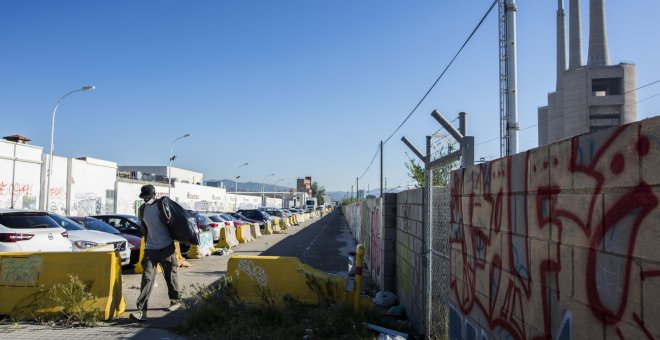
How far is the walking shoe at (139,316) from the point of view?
731 cm

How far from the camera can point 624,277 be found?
2.18 m

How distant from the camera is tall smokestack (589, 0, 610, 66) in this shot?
78.9 meters

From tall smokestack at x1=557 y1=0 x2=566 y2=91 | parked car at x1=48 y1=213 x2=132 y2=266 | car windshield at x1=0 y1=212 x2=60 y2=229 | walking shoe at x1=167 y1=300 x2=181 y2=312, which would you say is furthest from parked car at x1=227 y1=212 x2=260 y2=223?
tall smokestack at x1=557 y1=0 x2=566 y2=91

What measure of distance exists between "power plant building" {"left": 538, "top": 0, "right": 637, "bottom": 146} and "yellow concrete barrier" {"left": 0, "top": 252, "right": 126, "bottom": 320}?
64343mm

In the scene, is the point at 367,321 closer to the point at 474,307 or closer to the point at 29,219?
the point at 474,307

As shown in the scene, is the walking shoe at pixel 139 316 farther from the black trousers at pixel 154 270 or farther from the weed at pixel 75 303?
the weed at pixel 75 303

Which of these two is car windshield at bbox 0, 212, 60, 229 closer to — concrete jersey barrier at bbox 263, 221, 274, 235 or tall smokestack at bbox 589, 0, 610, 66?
concrete jersey barrier at bbox 263, 221, 274, 235

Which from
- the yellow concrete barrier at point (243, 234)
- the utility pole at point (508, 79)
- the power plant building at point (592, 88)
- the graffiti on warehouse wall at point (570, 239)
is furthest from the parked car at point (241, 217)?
the power plant building at point (592, 88)

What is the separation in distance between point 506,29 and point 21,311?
7.31 m

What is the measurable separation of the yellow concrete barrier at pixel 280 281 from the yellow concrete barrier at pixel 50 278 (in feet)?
5.51

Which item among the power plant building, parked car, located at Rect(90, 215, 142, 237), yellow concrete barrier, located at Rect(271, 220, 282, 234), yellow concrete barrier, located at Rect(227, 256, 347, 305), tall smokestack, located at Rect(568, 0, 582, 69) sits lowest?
yellow concrete barrier, located at Rect(271, 220, 282, 234)

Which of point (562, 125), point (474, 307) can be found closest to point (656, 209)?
point (474, 307)

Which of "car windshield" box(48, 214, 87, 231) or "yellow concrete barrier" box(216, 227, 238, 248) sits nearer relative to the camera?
"car windshield" box(48, 214, 87, 231)

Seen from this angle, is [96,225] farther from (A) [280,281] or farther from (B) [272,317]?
A: (B) [272,317]
